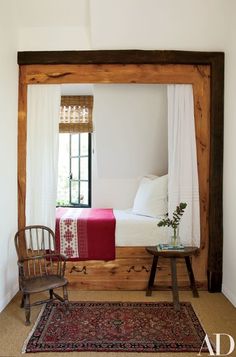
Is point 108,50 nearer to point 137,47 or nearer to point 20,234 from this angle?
point 137,47

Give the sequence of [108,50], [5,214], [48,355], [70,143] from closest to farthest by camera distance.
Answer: [48,355] → [5,214] → [108,50] → [70,143]

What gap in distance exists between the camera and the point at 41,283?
2.64 m

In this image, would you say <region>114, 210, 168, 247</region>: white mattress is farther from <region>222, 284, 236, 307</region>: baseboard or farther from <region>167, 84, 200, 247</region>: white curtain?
<region>222, 284, 236, 307</region>: baseboard

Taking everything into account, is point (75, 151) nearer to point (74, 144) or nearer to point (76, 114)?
point (74, 144)

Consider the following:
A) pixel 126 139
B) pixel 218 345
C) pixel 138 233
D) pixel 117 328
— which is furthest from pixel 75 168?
pixel 218 345

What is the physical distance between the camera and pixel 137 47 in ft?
10.3

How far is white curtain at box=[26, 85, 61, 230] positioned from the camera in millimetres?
3225

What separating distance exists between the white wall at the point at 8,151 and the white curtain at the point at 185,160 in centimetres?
159

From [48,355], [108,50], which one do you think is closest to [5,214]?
[48,355]

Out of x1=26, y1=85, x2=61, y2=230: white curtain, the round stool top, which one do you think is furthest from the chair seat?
the round stool top

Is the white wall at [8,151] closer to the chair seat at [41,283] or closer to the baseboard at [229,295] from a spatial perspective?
the chair seat at [41,283]

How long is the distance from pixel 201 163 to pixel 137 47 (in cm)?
134

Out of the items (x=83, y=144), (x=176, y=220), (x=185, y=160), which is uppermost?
(x=83, y=144)

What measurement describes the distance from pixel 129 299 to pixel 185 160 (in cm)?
148
